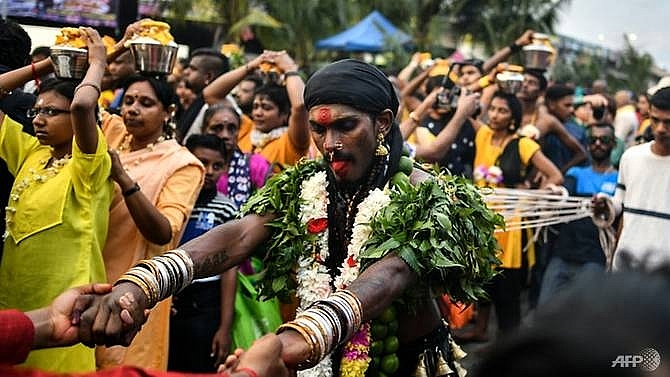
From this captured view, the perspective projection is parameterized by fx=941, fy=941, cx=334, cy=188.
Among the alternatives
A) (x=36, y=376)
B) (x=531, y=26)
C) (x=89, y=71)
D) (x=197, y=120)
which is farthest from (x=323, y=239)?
(x=531, y=26)

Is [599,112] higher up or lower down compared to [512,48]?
lower down

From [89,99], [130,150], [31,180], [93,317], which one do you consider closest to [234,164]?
[130,150]

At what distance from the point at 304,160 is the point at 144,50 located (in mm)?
1376

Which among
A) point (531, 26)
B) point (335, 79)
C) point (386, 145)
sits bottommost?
point (531, 26)

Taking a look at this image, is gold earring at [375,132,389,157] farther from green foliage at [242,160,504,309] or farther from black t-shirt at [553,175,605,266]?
black t-shirt at [553,175,605,266]

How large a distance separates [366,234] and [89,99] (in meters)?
1.37

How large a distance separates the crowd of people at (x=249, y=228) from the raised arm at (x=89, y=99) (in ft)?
0.03

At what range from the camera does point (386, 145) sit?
357cm

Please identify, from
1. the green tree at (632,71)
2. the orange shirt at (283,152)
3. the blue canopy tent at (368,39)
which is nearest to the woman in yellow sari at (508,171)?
the orange shirt at (283,152)

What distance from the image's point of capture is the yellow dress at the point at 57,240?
423 centimetres

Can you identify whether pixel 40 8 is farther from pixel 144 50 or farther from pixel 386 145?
pixel 386 145

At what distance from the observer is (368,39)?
74.4ft

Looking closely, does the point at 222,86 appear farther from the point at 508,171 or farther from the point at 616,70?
the point at 616,70

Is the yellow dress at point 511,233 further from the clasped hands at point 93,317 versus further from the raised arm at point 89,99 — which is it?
the clasped hands at point 93,317
